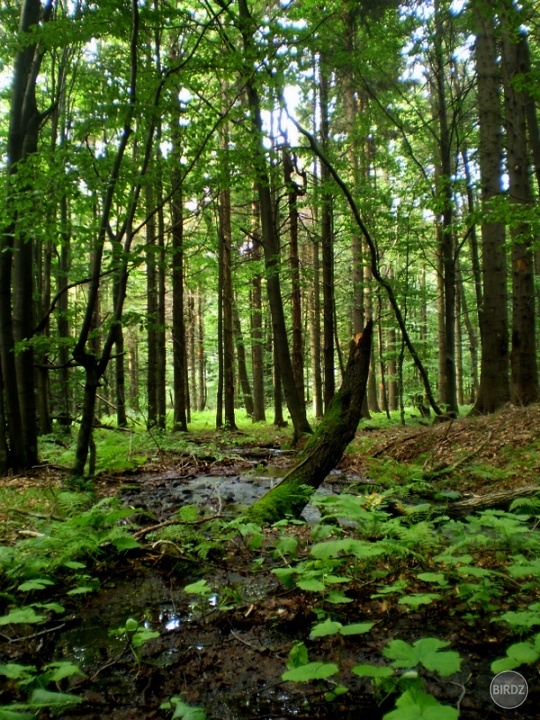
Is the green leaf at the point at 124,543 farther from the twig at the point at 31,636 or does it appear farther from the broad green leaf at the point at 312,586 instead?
the broad green leaf at the point at 312,586

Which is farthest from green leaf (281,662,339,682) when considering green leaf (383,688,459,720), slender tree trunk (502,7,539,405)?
slender tree trunk (502,7,539,405)

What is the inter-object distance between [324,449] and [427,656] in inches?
124

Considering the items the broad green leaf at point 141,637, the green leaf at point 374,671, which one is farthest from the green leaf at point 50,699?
the green leaf at point 374,671

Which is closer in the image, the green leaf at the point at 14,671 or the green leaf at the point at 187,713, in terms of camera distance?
the green leaf at the point at 187,713

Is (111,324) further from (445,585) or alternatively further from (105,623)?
(445,585)

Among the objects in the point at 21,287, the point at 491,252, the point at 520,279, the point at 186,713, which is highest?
the point at 491,252

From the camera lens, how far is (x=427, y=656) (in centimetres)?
181

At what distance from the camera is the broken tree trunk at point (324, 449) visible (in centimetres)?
429

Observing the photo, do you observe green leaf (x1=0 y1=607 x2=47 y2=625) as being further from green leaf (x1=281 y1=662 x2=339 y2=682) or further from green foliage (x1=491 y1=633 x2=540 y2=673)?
green foliage (x1=491 y1=633 x2=540 y2=673)

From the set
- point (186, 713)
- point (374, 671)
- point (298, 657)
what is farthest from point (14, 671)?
point (374, 671)

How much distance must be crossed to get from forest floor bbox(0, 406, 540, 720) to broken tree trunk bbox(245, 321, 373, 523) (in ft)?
0.78

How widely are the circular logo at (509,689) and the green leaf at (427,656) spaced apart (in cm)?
28

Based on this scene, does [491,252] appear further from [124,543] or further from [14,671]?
[14,671]

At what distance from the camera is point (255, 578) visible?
3217 mm
